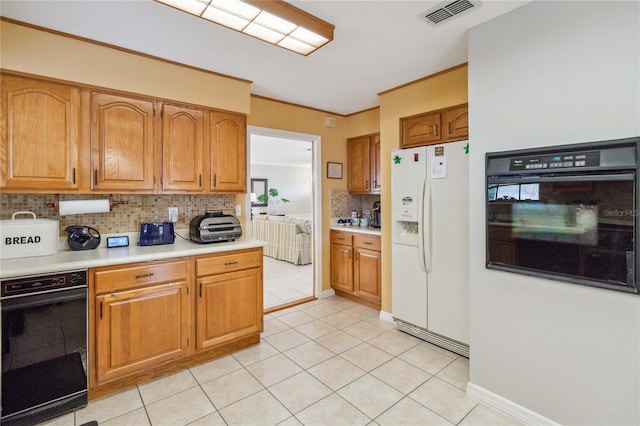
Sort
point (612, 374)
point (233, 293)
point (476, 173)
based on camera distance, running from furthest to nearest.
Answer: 1. point (233, 293)
2. point (476, 173)
3. point (612, 374)

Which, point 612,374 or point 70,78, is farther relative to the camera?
point 70,78

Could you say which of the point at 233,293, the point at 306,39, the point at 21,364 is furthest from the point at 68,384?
the point at 306,39

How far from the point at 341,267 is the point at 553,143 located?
286 cm

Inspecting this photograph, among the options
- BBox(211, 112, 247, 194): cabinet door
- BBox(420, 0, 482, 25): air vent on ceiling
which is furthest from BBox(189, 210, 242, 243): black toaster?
BBox(420, 0, 482, 25): air vent on ceiling

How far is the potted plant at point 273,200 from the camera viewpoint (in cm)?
1000

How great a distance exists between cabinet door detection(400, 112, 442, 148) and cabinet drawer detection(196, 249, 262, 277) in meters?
1.94

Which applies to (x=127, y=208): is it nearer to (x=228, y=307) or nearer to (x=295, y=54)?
(x=228, y=307)

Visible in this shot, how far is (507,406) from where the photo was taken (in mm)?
1941

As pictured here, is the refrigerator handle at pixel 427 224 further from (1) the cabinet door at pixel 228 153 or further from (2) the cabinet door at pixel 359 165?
(1) the cabinet door at pixel 228 153

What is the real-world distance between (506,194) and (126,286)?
8.67 ft

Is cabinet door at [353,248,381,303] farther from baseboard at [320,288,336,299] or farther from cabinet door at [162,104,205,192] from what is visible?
cabinet door at [162,104,205,192]

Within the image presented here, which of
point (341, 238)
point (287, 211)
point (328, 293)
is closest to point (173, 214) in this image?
point (341, 238)

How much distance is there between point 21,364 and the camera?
1826 mm

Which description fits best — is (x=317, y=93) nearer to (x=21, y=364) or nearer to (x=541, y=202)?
(x=541, y=202)
